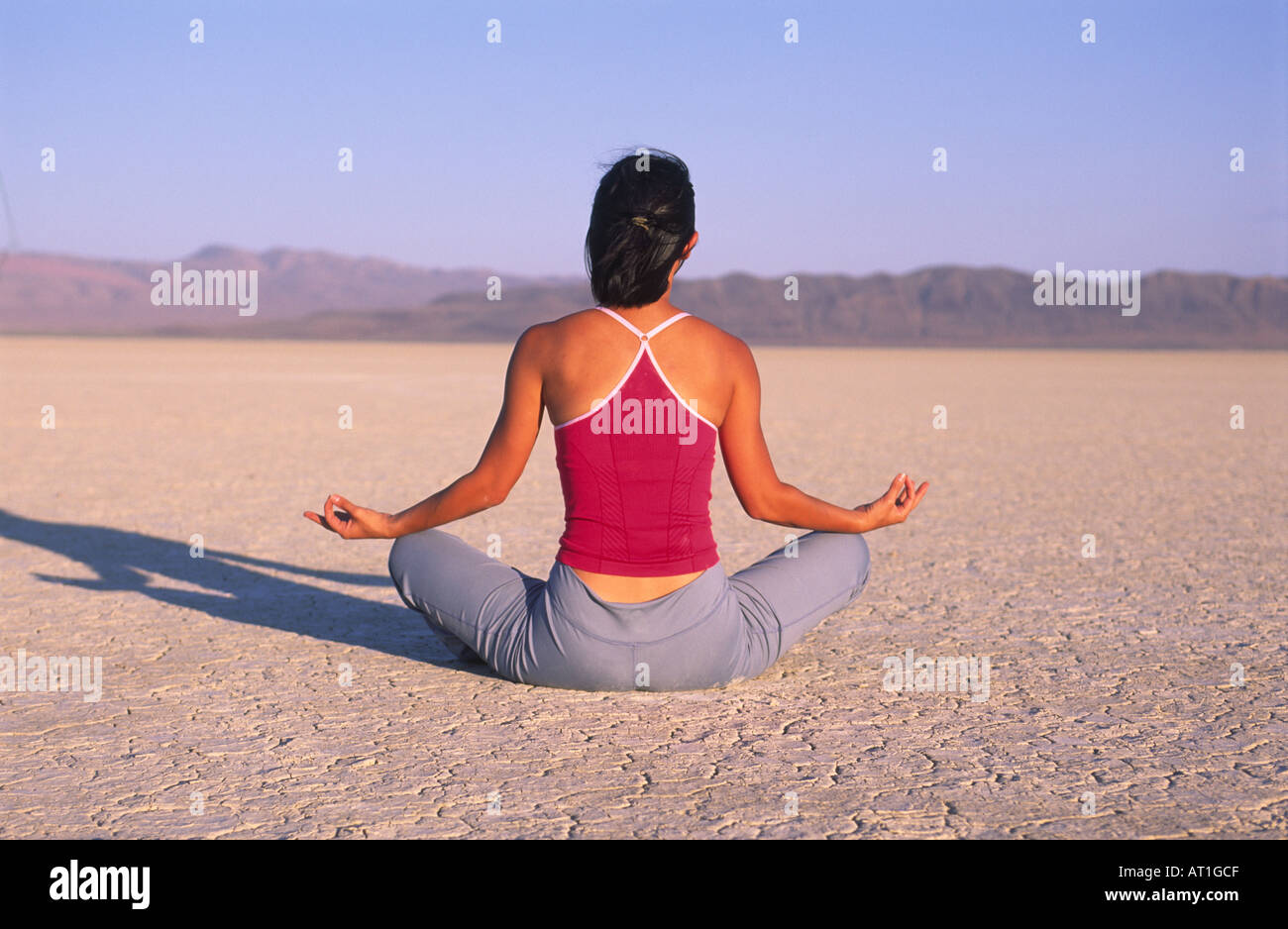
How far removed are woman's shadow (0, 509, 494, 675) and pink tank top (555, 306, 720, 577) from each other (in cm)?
89

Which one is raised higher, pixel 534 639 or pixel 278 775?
pixel 534 639

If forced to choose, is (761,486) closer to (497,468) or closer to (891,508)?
(891,508)

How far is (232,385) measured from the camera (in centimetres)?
2686

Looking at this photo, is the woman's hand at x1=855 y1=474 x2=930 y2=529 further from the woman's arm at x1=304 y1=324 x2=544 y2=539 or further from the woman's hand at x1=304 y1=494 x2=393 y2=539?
the woman's hand at x1=304 y1=494 x2=393 y2=539

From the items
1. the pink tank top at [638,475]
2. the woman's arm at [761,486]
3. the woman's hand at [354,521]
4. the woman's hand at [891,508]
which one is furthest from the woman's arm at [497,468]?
the woman's hand at [891,508]

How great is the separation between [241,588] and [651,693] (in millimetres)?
2696

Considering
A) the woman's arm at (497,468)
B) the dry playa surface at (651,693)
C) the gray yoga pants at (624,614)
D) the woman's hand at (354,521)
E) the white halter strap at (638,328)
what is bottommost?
the dry playa surface at (651,693)

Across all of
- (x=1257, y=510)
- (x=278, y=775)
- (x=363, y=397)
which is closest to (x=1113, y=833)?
(x=278, y=775)

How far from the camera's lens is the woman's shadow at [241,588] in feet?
16.4

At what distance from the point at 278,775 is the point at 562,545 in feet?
3.15

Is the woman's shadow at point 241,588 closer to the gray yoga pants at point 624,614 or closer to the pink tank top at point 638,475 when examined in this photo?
the gray yoga pants at point 624,614

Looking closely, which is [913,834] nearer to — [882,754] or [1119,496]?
[882,754]

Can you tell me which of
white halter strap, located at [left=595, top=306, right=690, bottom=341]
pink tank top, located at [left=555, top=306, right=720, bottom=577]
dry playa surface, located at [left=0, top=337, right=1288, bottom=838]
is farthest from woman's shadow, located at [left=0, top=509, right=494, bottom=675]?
white halter strap, located at [left=595, top=306, right=690, bottom=341]

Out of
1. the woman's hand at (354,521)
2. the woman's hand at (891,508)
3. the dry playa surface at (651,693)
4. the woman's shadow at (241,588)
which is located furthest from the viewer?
the woman's shadow at (241,588)
